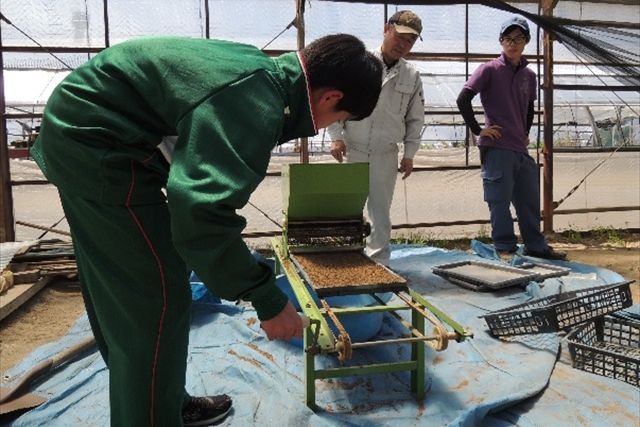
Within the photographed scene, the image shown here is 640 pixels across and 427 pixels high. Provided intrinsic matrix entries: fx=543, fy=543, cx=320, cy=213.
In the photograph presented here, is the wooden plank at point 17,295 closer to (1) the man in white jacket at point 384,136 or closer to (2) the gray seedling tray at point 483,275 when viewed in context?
(1) the man in white jacket at point 384,136

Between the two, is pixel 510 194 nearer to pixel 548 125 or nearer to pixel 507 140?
pixel 507 140

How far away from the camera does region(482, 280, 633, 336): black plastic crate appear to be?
2.79 metres

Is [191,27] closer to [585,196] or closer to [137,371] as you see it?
[137,371]

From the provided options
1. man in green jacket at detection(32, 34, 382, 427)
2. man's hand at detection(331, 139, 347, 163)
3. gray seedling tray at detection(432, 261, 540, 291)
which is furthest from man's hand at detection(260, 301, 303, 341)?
man's hand at detection(331, 139, 347, 163)

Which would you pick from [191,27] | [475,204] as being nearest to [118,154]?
[191,27]

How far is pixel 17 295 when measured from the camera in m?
3.68

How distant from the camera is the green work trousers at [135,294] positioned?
1409 millimetres

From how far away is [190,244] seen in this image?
1149 mm

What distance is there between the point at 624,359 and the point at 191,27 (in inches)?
173

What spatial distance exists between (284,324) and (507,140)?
3.82 m

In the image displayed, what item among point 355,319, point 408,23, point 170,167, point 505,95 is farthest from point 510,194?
point 170,167

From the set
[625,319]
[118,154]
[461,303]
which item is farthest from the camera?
[461,303]

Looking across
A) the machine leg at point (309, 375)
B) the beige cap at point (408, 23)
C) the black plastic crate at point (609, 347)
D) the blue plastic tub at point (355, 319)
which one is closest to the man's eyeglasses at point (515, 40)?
the beige cap at point (408, 23)

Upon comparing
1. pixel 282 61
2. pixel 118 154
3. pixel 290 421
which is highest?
pixel 282 61
